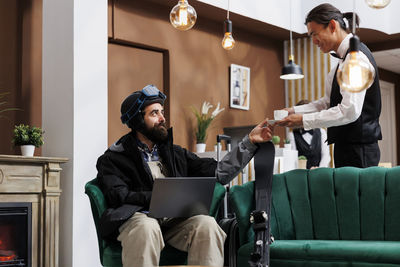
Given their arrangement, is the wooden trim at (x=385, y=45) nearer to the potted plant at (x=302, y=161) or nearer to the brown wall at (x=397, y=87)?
the brown wall at (x=397, y=87)

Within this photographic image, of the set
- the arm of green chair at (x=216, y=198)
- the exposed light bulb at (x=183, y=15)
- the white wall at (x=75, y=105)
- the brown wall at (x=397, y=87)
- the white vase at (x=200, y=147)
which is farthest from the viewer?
the brown wall at (x=397, y=87)

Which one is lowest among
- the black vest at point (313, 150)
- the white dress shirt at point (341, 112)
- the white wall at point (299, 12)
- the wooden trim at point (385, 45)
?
the black vest at point (313, 150)

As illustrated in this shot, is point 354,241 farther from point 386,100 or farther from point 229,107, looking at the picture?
point 386,100

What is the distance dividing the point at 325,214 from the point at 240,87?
4.77m

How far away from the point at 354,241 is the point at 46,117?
3.08 meters

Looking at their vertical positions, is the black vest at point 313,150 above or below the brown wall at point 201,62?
below

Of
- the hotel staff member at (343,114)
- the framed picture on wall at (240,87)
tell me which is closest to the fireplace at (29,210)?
the hotel staff member at (343,114)

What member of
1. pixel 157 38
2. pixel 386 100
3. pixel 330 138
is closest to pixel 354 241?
pixel 330 138

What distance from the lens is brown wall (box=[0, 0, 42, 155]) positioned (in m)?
5.34

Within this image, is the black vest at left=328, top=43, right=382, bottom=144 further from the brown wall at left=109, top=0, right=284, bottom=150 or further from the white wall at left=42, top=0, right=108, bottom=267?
the brown wall at left=109, top=0, right=284, bottom=150

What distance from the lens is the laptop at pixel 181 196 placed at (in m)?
2.98

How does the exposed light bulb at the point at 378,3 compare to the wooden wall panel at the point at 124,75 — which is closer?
the exposed light bulb at the point at 378,3

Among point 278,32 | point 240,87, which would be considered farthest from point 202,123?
point 278,32

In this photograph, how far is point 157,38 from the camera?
6867 millimetres
